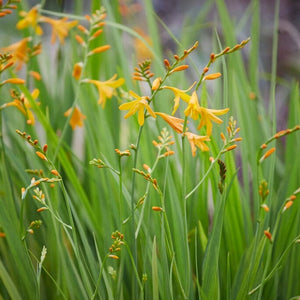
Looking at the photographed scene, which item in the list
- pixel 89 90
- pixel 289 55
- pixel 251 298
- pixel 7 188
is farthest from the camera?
pixel 289 55

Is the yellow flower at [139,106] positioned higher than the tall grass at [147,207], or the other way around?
the yellow flower at [139,106]

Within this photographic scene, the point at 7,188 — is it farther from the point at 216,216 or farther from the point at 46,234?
the point at 216,216

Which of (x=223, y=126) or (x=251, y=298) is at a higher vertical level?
(x=223, y=126)

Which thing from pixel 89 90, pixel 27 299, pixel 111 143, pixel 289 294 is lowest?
pixel 289 294

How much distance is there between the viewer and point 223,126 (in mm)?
1091

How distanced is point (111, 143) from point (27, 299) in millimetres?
378

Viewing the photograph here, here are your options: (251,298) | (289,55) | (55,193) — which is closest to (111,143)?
(55,193)

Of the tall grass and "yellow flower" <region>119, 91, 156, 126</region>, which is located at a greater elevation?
"yellow flower" <region>119, 91, 156, 126</region>

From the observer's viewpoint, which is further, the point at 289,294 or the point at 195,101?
the point at 289,294

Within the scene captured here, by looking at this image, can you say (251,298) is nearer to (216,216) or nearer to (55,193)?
(216,216)

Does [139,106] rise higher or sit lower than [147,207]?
higher

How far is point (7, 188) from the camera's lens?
1037 mm

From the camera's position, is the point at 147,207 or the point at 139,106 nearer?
the point at 139,106

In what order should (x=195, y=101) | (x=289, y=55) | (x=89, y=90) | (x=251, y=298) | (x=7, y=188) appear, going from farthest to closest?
(x=289, y=55) → (x=89, y=90) → (x=7, y=188) → (x=251, y=298) → (x=195, y=101)
